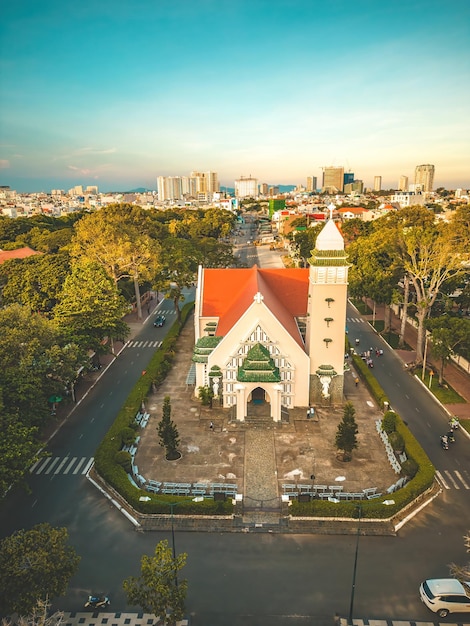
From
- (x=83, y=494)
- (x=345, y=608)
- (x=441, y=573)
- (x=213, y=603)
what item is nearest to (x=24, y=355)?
(x=83, y=494)

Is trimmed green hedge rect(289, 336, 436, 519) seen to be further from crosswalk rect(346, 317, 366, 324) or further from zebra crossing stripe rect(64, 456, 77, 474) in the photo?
crosswalk rect(346, 317, 366, 324)

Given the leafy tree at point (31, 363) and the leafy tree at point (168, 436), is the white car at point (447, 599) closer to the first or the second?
the leafy tree at point (168, 436)

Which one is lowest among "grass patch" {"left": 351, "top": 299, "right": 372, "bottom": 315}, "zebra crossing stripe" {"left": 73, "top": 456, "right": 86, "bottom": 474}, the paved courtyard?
"zebra crossing stripe" {"left": 73, "top": 456, "right": 86, "bottom": 474}

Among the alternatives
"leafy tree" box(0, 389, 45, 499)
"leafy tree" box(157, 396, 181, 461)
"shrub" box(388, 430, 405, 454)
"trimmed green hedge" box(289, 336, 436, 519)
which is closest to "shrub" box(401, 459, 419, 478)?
"trimmed green hedge" box(289, 336, 436, 519)

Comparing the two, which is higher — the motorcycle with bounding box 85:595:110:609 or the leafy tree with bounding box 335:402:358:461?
the leafy tree with bounding box 335:402:358:461

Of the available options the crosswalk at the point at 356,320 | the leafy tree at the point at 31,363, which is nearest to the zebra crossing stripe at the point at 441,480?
the leafy tree at the point at 31,363

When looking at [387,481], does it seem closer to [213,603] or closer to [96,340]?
[213,603]
